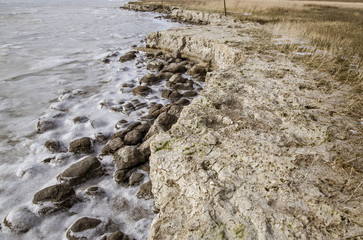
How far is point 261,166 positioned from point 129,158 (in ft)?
6.36

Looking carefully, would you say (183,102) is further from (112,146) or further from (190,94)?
(112,146)

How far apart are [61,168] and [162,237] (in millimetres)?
2408

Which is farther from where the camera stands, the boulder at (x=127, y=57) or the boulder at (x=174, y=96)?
the boulder at (x=127, y=57)

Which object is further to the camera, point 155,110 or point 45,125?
point 155,110

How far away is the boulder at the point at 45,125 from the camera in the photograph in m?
4.01

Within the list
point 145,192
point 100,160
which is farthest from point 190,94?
point 145,192

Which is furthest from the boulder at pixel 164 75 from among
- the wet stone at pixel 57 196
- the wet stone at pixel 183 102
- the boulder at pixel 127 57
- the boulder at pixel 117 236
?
the boulder at pixel 117 236

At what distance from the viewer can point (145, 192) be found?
2693 millimetres

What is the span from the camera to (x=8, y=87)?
5945 mm

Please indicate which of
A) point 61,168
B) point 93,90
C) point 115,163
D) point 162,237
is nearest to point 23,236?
point 61,168

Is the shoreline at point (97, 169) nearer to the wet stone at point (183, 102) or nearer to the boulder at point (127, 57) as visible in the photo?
the wet stone at point (183, 102)

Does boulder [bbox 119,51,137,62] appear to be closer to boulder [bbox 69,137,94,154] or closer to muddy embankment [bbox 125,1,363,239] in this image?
boulder [bbox 69,137,94,154]

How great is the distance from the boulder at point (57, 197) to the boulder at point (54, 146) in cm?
102

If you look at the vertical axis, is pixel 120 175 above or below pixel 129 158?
below
